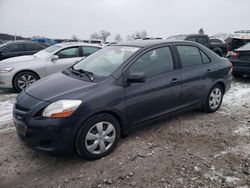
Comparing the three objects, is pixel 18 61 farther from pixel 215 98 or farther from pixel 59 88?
pixel 215 98

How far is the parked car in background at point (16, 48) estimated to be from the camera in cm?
1023

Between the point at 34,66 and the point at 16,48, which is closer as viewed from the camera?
the point at 34,66

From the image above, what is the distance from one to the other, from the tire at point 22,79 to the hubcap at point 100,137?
15.3 feet

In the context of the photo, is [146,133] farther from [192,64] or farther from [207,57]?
[207,57]

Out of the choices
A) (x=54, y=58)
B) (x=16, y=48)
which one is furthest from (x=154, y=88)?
(x=16, y=48)

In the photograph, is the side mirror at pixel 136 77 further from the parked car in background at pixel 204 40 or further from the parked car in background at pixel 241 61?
the parked car in background at pixel 204 40

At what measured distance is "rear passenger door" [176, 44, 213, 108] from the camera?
14.8 ft

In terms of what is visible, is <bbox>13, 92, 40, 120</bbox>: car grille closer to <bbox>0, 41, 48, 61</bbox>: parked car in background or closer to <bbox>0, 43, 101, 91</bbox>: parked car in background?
<bbox>0, 43, 101, 91</bbox>: parked car in background

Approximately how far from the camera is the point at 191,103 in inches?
185

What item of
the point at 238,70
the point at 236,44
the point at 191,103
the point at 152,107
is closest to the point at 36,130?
the point at 152,107

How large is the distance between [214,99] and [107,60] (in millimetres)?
2420

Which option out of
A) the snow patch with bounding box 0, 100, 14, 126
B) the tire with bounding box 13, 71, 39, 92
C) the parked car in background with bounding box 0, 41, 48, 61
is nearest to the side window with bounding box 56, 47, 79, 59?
the tire with bounding box 13, 71, 39, 92

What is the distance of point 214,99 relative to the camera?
521 centimetres

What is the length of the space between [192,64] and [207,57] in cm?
55
